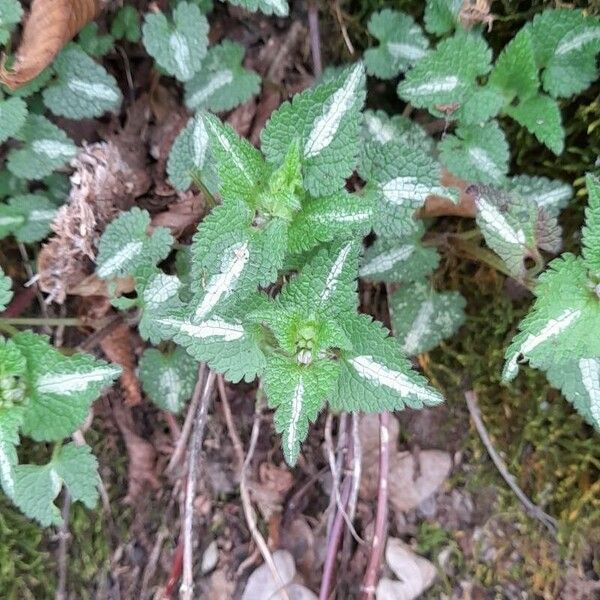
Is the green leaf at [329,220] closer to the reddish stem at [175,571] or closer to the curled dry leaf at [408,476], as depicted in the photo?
the curled dry leaf at [408,476]

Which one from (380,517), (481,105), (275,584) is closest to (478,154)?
(481,105)

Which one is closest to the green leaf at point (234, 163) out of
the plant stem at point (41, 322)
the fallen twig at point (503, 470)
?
the plant stem at point (41, 322)

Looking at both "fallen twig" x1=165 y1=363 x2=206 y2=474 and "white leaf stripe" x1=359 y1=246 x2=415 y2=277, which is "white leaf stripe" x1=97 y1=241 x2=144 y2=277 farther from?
"white leaf stripe" x1=359 y1=246 x2=415 y2=277

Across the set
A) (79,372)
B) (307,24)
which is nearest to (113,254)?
(79,372)

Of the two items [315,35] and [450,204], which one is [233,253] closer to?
[450,204]

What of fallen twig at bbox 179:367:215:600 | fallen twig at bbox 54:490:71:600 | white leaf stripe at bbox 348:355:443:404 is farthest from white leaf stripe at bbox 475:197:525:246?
fallen twig at bbox 54:490:71:600
